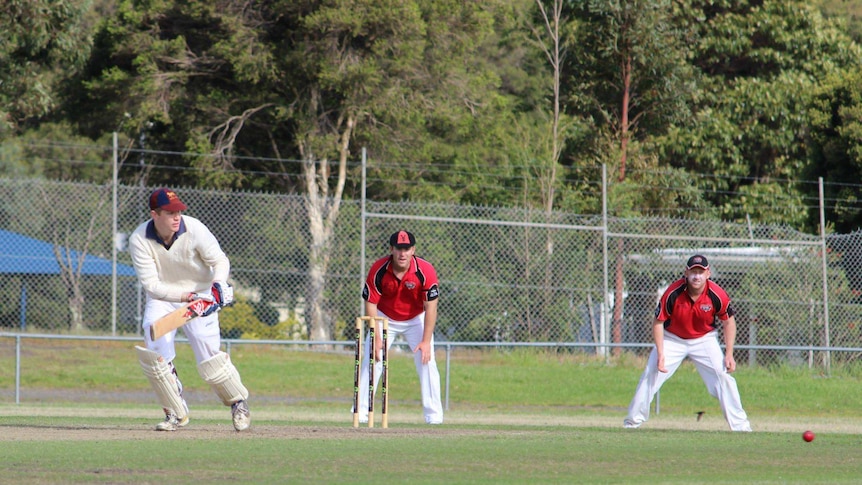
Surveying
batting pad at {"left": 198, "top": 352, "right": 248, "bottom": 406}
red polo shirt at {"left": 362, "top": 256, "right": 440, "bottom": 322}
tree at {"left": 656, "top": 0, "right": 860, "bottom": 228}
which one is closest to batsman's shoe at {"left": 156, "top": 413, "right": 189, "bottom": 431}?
batting pad at {"left": 198, "top": 352, "right": 248, "bottom": 406}

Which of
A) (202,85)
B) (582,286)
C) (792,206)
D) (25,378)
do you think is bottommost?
(25,378)

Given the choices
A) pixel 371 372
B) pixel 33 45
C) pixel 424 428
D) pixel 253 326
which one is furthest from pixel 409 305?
pixel 33 45

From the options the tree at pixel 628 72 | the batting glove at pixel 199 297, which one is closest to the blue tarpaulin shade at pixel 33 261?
the tree at pixel 628 72

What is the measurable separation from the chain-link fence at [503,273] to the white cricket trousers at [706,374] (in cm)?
656

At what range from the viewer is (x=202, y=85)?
1017 inches

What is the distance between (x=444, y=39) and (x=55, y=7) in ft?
29.0

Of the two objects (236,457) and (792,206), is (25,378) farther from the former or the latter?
(792,206)

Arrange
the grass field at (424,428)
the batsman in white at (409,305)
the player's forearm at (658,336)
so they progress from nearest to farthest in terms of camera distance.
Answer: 1. the grass field at (424,428)
2. the batsman in white at (409,305)
3. the player's forearm at (658,336)

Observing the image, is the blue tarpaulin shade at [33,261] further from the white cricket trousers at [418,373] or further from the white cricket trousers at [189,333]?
the white cricket trousers at [189,333]

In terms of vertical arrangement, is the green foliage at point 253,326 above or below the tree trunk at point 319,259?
below

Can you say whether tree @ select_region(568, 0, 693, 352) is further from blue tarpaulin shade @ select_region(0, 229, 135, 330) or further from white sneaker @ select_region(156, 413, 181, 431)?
white sneaker @ select_region(156, 413, 181, 431)

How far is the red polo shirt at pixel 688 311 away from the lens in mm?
11695

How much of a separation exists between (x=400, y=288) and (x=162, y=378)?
294 cm

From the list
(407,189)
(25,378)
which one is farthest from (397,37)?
(25,378)
